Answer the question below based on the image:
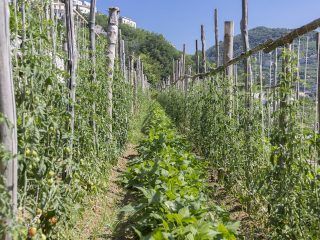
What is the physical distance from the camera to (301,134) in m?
3.57

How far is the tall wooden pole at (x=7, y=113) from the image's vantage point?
8.24ft

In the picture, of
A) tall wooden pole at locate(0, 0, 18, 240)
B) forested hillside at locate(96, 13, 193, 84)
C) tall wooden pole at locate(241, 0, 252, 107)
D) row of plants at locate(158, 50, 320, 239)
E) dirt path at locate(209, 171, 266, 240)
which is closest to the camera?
tall wooden pole at locate(0, 0, 18, 240)

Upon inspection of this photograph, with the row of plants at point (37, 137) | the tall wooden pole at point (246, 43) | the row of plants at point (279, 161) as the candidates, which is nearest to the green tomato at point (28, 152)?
the row of plants at point (37, 137)

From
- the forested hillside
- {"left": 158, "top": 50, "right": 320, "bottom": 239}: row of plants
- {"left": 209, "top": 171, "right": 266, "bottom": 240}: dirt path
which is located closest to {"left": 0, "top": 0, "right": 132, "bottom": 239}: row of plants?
{"left": 158, "top": 50, "right": 320, "bottom": 239}: row of plants

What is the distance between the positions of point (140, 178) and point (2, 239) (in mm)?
3450

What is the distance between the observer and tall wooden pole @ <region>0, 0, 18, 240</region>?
2512 millimetres

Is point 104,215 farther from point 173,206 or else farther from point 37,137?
point 37,137

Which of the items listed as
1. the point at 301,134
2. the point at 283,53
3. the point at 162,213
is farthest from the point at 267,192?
the point at 283,53

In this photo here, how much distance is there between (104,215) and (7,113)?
120 inches

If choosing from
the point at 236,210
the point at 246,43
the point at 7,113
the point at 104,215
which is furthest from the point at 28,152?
the point at 246,43

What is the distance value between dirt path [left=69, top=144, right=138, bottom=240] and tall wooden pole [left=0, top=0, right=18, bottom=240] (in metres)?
1.96

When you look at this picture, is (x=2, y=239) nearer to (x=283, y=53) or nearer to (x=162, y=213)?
(x=162, y=213)

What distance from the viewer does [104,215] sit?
208 inches

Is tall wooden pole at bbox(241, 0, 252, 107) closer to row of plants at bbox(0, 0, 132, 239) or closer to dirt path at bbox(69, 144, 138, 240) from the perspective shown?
dirt path at bbox(69, 144, 138, 240)
